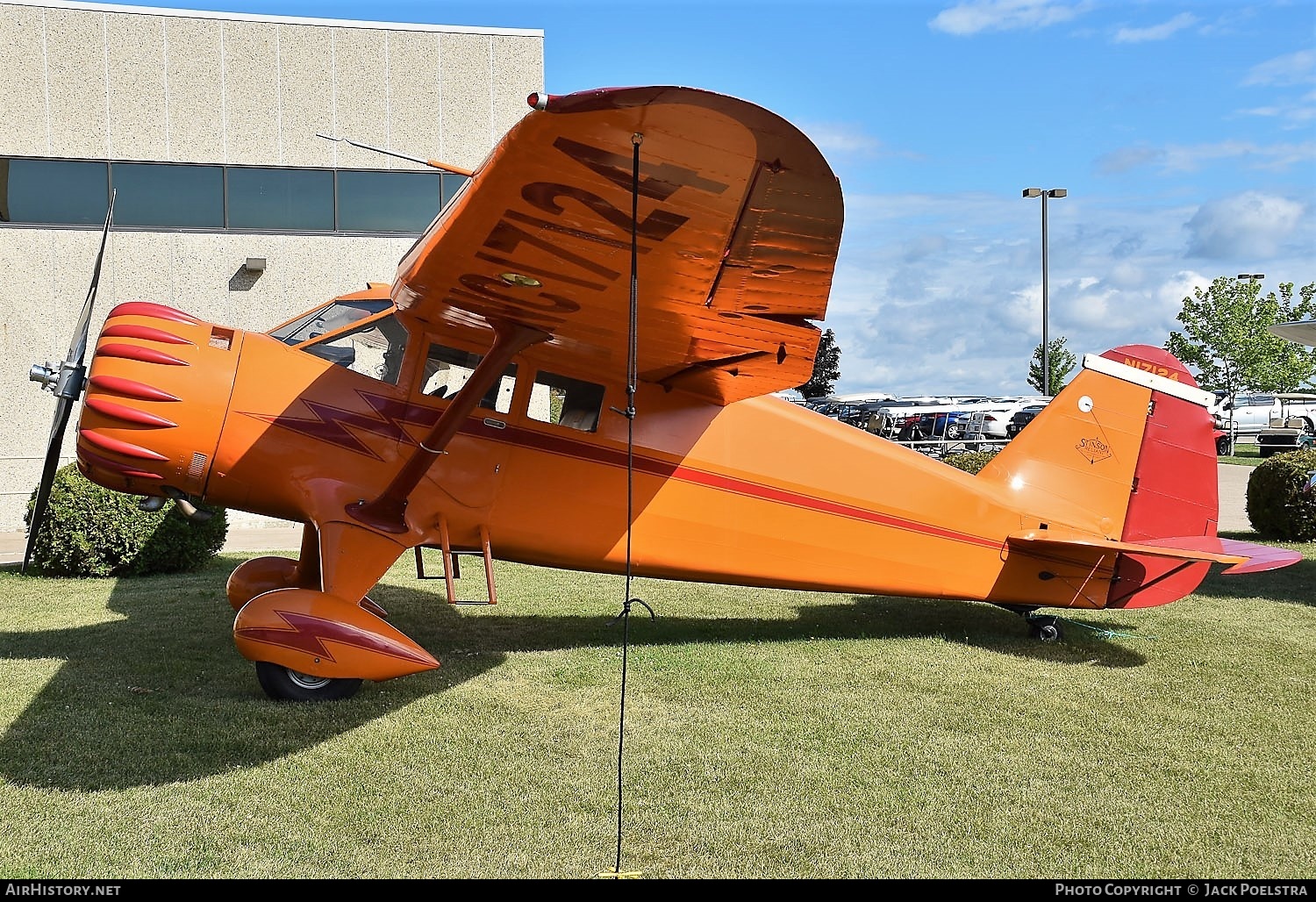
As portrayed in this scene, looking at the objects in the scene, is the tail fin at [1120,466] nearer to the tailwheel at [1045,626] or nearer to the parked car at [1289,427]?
the tailwheel at [1045,626]

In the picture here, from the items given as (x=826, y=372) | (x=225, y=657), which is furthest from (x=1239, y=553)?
(x=826, y=372)

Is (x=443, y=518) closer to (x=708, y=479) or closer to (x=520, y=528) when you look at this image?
(x=520, y=528)

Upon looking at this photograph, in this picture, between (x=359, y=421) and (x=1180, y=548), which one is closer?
(x=359, y=421)

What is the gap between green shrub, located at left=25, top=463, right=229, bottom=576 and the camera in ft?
Result: 33.6

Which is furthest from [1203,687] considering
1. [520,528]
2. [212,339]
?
[212,339]

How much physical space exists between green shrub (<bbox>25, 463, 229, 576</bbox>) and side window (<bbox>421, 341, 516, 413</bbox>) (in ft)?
18.1

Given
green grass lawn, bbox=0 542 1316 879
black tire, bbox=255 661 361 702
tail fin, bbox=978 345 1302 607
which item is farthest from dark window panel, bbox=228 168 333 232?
tail fin, bbox=978 345 1302 607

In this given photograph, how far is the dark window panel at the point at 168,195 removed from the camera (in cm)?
1405

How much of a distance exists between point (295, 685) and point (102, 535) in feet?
20.0

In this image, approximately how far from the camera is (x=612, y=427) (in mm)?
6641

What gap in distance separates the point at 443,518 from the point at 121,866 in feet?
9.62

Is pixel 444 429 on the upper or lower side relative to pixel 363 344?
lower

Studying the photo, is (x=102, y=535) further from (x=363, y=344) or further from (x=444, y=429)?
(x=444, y=429)

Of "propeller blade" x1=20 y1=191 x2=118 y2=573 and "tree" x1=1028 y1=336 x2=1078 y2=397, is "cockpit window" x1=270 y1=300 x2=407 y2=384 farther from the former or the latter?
"tree" x1=1028 y1=336 x2=1078 y2=397
